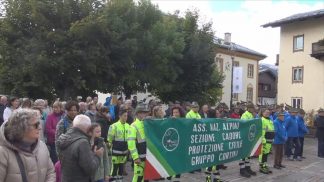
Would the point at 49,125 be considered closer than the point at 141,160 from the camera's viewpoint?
No

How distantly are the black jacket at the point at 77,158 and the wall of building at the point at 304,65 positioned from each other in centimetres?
3529

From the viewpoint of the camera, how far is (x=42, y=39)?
20.0 m

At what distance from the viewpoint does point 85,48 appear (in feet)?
65.6

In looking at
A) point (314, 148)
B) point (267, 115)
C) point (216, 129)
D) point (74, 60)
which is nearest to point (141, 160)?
point (216, 129)

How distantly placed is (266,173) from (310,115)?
23.1 metres

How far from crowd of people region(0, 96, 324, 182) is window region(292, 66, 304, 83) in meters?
24.5

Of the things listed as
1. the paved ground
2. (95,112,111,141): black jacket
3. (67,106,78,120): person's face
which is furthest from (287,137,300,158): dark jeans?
(67,106,78,120): person's face

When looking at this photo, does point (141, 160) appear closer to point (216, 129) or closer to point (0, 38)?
point (216, 129)

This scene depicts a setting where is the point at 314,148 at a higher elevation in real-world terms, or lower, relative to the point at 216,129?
lower

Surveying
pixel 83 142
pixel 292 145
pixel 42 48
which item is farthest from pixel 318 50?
pixel 83 142

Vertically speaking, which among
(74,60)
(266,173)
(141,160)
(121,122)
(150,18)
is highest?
(150,18)

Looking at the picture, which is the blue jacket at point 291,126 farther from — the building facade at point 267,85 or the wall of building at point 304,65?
the building facade at point 267,85

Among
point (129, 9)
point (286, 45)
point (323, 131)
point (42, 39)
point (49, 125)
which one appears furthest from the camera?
point (286, 45)

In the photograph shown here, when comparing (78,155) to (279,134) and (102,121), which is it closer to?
(102,121)
